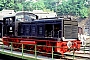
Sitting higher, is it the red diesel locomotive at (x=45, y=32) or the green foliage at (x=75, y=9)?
the green foliage at (x=75, y=9)

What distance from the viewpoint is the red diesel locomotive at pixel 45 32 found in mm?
13812

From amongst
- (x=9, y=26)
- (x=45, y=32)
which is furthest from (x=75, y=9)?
(x=45, y=32)

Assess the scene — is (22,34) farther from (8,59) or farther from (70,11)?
(70,11)

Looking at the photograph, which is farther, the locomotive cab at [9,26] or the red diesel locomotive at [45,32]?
the locomotive cab at [9,26]

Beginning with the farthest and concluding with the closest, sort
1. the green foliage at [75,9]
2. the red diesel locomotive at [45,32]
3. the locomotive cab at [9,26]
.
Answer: the green foliage at [75,9], the locomotive cab at [9,26], the red diesel locomotive at [45,32]

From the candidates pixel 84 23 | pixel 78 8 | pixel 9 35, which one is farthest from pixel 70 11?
pixel 9 35

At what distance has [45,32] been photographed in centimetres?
1519

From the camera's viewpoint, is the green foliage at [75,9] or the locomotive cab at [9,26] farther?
the green foliage at [75,9]

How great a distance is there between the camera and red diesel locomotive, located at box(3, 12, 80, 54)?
544 inches

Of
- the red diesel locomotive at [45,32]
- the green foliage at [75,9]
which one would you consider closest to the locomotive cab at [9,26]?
the red diesel locomotive at [45,32]

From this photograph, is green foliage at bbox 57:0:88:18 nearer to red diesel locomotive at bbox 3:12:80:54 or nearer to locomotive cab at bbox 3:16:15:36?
locomotive cab at bbox 3:16:15:36

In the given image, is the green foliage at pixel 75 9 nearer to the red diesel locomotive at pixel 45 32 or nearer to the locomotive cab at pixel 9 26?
the locomotive cab at pixel 9 26

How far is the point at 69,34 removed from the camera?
569 inches

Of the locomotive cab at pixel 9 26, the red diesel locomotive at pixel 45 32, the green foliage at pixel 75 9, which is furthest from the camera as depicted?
the green foliage at pixel 75 9
